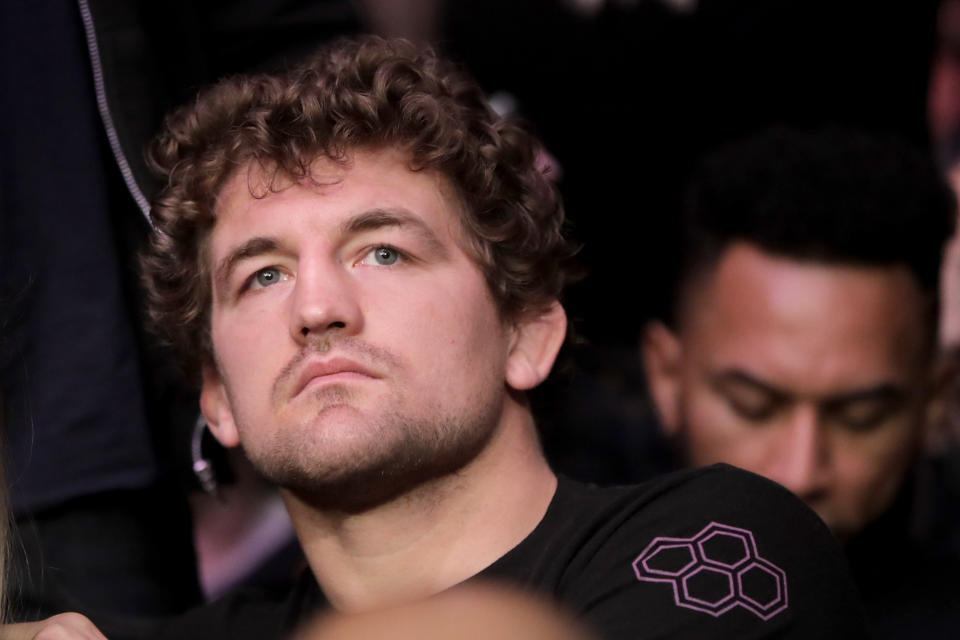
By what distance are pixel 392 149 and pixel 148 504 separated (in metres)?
0.74

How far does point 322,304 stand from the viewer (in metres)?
1.89

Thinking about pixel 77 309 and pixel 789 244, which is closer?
pixel 77 309

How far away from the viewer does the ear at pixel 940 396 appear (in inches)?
115

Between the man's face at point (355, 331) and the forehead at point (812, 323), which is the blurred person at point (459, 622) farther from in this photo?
the forehead at point (812, 323)

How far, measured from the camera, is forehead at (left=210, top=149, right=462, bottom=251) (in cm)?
200

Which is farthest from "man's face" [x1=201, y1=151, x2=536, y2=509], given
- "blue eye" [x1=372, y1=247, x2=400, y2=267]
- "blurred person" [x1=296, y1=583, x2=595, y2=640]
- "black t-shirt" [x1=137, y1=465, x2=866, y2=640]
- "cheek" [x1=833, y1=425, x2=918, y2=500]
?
"cheek" [x1=833, y1=425, x2=918, y2=500]

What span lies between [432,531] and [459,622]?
0.95 m

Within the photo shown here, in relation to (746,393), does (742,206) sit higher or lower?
higher

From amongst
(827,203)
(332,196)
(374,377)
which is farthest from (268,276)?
(827,203)

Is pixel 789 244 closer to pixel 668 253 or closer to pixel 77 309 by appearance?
pixel 668 253

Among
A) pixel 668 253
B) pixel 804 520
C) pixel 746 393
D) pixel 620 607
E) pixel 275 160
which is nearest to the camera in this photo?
pixel 620 607

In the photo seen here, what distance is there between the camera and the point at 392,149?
82.4 inches

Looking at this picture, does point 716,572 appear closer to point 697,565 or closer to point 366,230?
point 697,565

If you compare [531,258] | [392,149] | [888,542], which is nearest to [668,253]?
[888,542]
